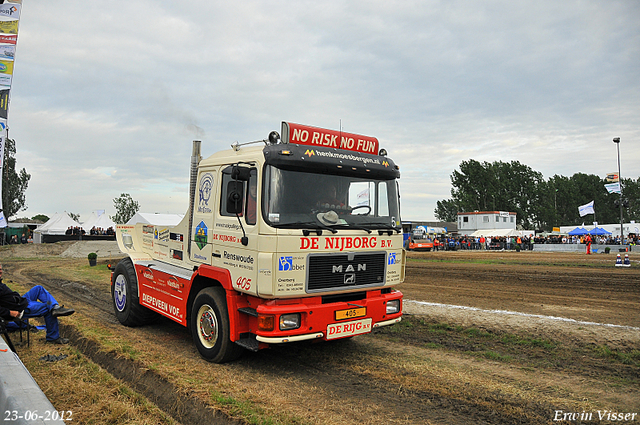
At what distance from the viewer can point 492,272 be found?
57.8 feet

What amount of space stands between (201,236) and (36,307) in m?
2.70

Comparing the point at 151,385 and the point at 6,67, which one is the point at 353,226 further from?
the point at 6,67

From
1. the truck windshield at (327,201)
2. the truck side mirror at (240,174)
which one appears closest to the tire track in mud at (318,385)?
the truck windshield at (327,201)

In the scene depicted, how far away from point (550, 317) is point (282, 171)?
6407mm

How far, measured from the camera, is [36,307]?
248 inches

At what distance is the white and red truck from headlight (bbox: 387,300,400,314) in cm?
1

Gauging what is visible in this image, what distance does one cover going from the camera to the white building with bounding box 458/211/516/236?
57656 millimetres

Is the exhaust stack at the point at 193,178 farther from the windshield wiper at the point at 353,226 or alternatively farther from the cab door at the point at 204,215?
the windshield wiper at the point at 353,226

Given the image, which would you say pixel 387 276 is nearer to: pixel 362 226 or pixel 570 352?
pixel 362 226

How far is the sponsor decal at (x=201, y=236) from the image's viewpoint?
239 inches

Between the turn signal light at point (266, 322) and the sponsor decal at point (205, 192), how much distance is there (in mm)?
1863

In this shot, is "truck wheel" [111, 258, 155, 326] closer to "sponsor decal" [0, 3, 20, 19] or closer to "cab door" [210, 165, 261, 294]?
"cab door" [210, 165, 261, 294]

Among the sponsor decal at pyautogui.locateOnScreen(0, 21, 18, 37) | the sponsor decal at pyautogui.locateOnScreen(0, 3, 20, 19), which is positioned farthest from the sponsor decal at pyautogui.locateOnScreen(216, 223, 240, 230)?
the sponsor decal at pyautogui.locateOnScreen(0, 3, 20, 19)

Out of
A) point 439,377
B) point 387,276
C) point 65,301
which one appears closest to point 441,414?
point 439,377
